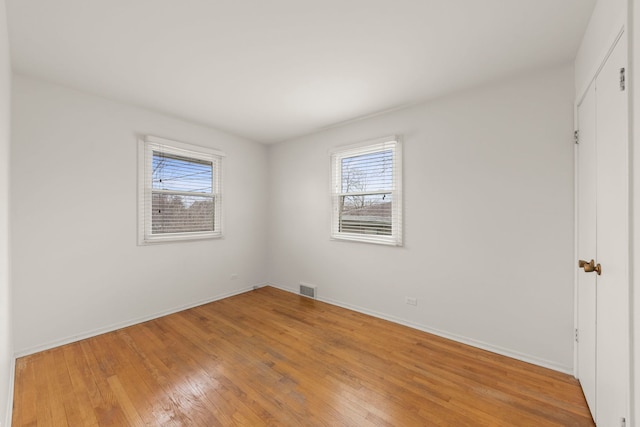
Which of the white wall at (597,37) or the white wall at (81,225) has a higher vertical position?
the white wall at (597,37)

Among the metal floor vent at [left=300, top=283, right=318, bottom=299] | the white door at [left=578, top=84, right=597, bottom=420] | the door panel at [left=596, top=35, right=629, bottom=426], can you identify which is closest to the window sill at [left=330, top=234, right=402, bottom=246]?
the metal floor vent at [left=300, top=283, right=318, bottom=299]

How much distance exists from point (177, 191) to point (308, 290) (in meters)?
2.37

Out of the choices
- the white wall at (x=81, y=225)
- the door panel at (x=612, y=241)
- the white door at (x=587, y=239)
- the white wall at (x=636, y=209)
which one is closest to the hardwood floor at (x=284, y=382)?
the white door at (x=587, y=239)

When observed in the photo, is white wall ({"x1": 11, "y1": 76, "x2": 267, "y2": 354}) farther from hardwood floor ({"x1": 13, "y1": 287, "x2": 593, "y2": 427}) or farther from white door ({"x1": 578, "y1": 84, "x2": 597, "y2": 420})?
white door ({"x1": 578, "y1": 84, "x2": 597, "y2": 420})

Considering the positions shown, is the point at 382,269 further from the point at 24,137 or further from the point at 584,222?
the point at 24,137

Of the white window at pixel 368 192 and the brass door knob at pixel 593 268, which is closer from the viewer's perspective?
the brass door knob at pixel 593 268

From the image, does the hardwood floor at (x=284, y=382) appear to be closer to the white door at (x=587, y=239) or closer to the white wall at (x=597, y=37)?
the white door at (x=587, y=239)

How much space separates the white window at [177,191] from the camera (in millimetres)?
3164

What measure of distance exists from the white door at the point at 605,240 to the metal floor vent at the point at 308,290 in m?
2.87

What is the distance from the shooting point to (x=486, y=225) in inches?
98.5

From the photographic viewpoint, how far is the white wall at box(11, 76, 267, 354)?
2.37 meters

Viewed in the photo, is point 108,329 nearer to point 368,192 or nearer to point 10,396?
point 10,396

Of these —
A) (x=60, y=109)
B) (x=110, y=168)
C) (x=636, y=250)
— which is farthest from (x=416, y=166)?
(x=60, y=109)

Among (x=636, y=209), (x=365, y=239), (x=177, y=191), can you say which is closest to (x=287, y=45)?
(x=636, y=209)
